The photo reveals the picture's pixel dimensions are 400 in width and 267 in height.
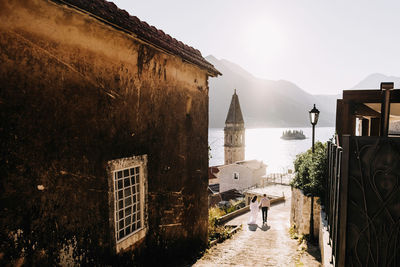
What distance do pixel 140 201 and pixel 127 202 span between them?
1.35ft

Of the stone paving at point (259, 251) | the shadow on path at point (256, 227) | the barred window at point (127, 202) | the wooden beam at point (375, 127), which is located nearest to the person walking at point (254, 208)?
the shadow on path at point (256, 227)

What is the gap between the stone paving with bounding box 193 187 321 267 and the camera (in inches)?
275

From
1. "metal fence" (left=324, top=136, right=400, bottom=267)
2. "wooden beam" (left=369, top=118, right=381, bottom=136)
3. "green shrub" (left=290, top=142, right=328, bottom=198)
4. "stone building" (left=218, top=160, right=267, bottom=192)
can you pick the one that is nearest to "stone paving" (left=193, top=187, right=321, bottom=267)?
"green shrub" (left=290, top=142, right=328, bottom=198)

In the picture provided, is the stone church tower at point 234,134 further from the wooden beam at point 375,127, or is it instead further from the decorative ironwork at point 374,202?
the decorative ironwork at point 374,202

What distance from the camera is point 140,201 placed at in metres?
6.07

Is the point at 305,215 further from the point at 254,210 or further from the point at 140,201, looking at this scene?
the point at 140,201

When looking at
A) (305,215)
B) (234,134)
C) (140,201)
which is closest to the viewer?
(140,201)

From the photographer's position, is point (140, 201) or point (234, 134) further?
point (234, 134)

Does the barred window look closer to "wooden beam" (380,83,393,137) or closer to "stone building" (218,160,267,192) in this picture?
"wooden beam" (380,83,393,137)

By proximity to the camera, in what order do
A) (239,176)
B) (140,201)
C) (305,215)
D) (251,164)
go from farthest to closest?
(251,164) → (239,176) → (305,215) → (140,201)

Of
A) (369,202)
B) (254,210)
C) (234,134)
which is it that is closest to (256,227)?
(254,210)

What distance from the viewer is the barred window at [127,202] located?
5.44 m

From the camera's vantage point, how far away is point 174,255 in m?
7.32

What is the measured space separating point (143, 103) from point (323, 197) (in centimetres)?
700
